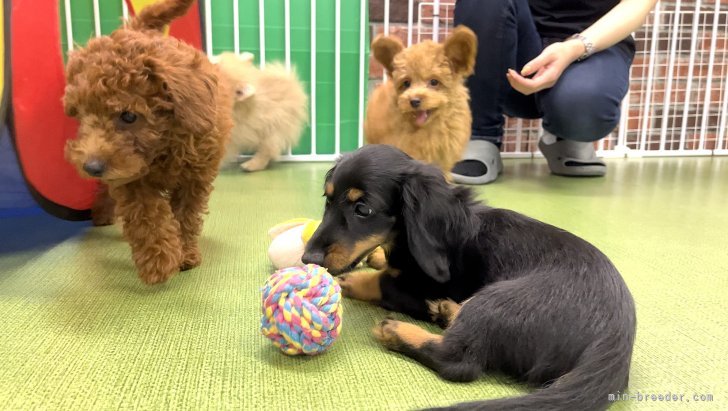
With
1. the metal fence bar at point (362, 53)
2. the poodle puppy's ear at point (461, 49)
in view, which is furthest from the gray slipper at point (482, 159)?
the metal fence bar at point (362, 53)

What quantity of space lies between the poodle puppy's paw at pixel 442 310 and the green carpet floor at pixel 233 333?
4.6 inches

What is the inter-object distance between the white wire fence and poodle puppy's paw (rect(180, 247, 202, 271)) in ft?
6.09

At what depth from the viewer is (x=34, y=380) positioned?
0.86m

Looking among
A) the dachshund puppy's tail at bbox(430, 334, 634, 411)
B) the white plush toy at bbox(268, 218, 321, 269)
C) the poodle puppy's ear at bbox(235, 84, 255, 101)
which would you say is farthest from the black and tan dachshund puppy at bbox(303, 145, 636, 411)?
the poodle puppy's ear at bbox(235, 84, 255, 101)

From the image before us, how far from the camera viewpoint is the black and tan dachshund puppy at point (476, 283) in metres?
0.82

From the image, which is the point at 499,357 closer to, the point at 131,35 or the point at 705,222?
the point at 131,35

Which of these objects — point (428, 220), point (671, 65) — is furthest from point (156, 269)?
point (671, 65)

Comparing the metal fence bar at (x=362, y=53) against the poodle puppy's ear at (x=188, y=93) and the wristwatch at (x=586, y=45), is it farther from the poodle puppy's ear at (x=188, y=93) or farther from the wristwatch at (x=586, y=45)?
the poodle puppy's ear at (x=188, y=93)

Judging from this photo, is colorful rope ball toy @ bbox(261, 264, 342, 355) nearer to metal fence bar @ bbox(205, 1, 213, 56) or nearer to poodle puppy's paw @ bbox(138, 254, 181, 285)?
poodle puppy's paw @ bbox(138, 254, 181, 285)

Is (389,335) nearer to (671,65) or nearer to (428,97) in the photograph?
(428,97)

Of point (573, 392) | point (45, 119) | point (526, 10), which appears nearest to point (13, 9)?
point (45, 119)

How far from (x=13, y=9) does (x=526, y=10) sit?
2.11 metres

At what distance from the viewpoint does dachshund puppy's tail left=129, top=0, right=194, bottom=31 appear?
145 cm

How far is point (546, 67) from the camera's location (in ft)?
7.00
